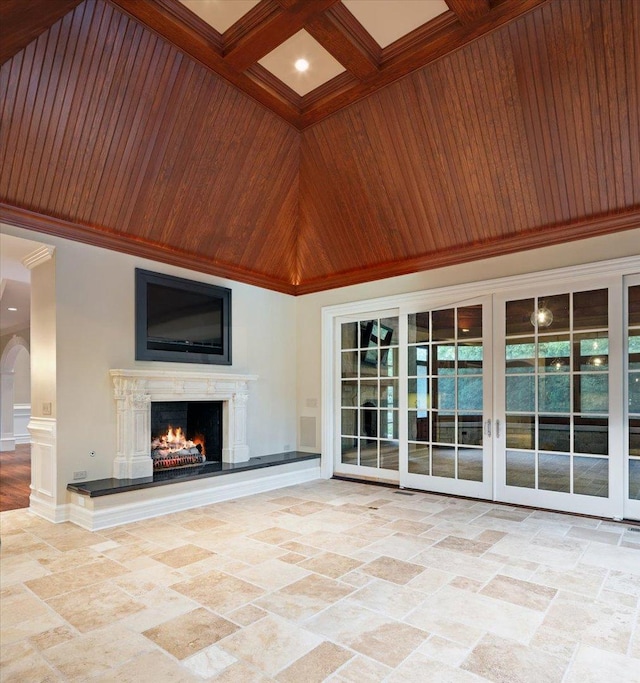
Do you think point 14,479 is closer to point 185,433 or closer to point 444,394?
point 185,433

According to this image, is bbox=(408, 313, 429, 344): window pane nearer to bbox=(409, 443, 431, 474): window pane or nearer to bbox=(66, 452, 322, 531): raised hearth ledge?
bbox=(409, 443, 431, 474): window pane

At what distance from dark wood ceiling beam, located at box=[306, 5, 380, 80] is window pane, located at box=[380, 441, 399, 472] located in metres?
4.37

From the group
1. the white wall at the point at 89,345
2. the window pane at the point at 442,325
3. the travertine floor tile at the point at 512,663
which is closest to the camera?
the travertine floor tile at the point at 512,663

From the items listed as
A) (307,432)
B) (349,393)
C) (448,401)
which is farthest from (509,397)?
(307,432)

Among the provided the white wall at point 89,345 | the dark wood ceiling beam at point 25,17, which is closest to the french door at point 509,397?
the white wall at point 89,345

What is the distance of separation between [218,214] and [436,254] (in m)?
2.77

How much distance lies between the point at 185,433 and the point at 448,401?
345cm

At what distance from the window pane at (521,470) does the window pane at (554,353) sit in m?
0.96

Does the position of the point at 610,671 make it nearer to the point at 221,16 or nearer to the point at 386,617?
the point at 386,617

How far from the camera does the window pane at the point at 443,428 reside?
5590 mm

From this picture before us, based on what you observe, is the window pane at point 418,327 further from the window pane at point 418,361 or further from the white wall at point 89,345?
the white wall at point 89,345

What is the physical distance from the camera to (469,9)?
12.2 feet

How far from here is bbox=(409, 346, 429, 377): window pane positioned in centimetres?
590


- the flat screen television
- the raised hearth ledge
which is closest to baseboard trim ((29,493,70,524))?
the raised hearth ledge
